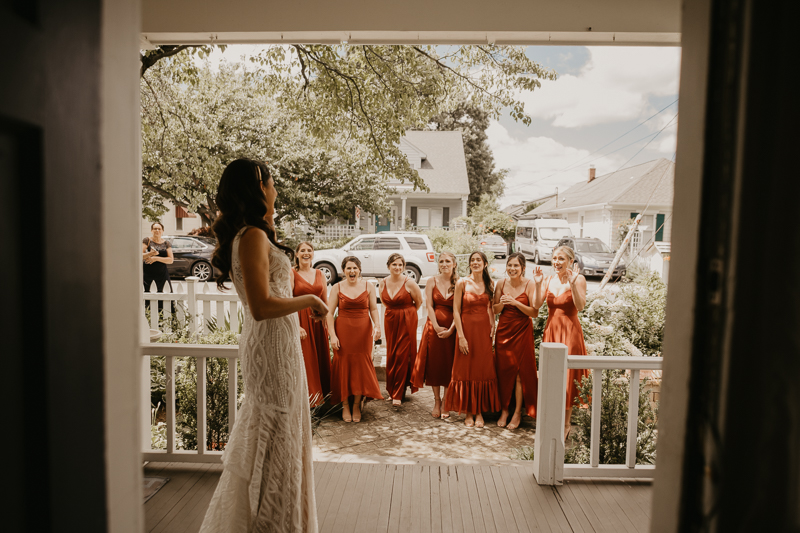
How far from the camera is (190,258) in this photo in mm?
14859

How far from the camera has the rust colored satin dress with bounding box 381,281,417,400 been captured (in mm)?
5270

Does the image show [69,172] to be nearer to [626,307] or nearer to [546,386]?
[546,386]

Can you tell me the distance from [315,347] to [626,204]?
2046 centimetres

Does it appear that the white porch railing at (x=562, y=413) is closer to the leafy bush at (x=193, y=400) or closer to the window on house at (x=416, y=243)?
the leafy bush at (x=193, y=400)

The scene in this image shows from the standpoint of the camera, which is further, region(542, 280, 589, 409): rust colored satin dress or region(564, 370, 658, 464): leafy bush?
region(542, 280, 589, 409): rust colored satin dress

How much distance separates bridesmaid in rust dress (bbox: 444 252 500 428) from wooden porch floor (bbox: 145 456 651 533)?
5.30 ft

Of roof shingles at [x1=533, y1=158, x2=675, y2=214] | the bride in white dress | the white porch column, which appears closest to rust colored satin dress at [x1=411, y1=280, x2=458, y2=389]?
the white porch column

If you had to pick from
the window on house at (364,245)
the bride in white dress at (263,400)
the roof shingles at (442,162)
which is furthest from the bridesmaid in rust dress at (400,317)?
the roof shingles at (442,162)

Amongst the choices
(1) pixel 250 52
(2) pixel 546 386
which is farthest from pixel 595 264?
(2) pixel 546 386

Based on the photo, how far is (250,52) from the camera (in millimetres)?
6340

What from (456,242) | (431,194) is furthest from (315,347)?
(431,194)

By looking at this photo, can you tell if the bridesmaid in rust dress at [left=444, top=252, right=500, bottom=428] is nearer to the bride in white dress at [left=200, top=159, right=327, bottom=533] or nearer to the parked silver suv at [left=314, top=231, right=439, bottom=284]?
the bride in white dress at [left=200, top=159, right=327, bottom=533]

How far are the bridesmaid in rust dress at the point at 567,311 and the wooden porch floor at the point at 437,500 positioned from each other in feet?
4.35

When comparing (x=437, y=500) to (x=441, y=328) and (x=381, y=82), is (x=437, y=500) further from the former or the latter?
(x=381, y=82)
